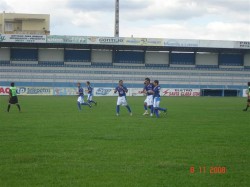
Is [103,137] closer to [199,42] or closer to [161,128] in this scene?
[161,128]

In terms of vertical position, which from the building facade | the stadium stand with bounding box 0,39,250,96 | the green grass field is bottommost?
the green grass field

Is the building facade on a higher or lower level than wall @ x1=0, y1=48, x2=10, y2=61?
higher

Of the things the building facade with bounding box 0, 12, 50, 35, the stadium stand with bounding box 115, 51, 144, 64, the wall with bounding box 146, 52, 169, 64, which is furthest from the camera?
the building facade with bounding box 0, 12, 50, 35

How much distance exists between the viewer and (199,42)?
6881 centimetres

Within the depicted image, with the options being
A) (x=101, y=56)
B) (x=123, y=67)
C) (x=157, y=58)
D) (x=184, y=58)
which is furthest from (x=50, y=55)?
(x=184, y=58)

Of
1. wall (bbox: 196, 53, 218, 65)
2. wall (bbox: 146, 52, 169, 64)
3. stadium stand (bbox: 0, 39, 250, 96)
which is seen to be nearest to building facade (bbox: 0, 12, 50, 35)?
stadium stand (bbox: 0, 39, 250, 96)

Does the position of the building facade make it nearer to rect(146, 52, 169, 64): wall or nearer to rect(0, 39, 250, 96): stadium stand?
rect(0, 39, 250, 96): stadium stand

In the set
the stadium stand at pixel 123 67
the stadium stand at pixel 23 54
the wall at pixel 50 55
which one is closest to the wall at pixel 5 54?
the stadium stand at pixel 123 67

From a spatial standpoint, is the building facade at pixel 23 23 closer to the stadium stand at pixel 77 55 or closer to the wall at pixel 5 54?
the stadium stand at pixel 77 55

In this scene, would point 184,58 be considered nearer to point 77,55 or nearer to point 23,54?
point 77,55
